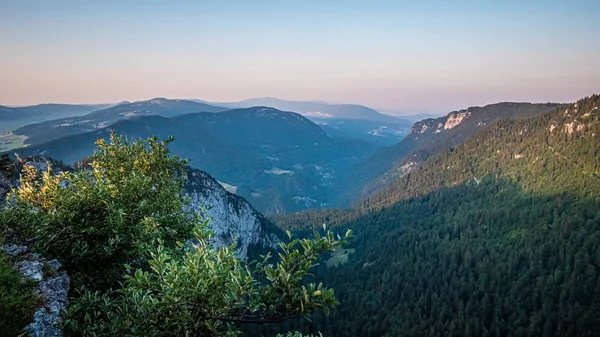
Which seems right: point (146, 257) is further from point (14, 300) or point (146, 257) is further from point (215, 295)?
point (215, 295)

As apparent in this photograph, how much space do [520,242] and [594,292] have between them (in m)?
45.8

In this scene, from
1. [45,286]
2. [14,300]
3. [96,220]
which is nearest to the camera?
[14,300]

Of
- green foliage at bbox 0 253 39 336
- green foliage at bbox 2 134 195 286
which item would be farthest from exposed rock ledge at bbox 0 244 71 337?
green foliage at bbox 2 134 195 286

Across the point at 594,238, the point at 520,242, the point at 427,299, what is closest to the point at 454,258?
the point at 520,242

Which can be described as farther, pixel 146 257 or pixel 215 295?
pixel 146 257

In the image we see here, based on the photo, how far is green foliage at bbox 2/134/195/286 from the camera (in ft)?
53.8

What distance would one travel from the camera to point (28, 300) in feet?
40.2

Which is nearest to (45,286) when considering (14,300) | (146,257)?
(14,300)

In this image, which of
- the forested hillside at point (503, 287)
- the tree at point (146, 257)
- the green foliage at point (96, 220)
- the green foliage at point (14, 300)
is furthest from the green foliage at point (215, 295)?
the forested hillside at point (503, 287)

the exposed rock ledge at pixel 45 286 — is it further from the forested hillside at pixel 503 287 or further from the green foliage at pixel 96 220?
the forested hillside at pixel 503 287

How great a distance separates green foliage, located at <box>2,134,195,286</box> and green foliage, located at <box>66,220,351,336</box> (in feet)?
14.8

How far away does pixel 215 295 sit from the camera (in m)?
10.3

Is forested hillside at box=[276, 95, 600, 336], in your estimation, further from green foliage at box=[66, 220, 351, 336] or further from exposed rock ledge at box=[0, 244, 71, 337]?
green foliage at box=[66, 220, 351, 336]

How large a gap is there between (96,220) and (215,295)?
10.4 meters
